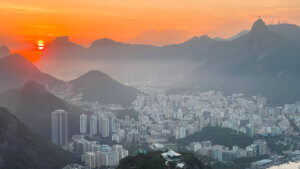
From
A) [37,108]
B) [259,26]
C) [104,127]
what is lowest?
[104,127]

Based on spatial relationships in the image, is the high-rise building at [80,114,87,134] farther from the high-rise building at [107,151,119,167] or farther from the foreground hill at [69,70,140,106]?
the foreground hill at [69,70,140,106]

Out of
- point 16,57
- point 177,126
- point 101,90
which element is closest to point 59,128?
point 177,126

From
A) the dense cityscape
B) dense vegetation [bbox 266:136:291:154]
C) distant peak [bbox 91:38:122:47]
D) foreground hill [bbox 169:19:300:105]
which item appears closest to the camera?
the dense cityscape

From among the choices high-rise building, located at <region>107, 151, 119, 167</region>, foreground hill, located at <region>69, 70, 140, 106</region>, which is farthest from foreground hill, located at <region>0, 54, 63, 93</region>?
high-rise building, located at <region>107, 151, 119, 167</region>

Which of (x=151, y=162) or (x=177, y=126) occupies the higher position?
(x=151, y=162)

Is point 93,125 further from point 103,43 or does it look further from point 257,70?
point 103,43

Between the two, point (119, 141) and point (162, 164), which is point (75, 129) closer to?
point (119, 141)

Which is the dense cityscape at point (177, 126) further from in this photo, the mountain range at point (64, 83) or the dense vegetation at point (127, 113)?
the mountain range at point (64, 83)

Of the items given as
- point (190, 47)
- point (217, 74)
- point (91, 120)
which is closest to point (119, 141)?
point (91, 120)
